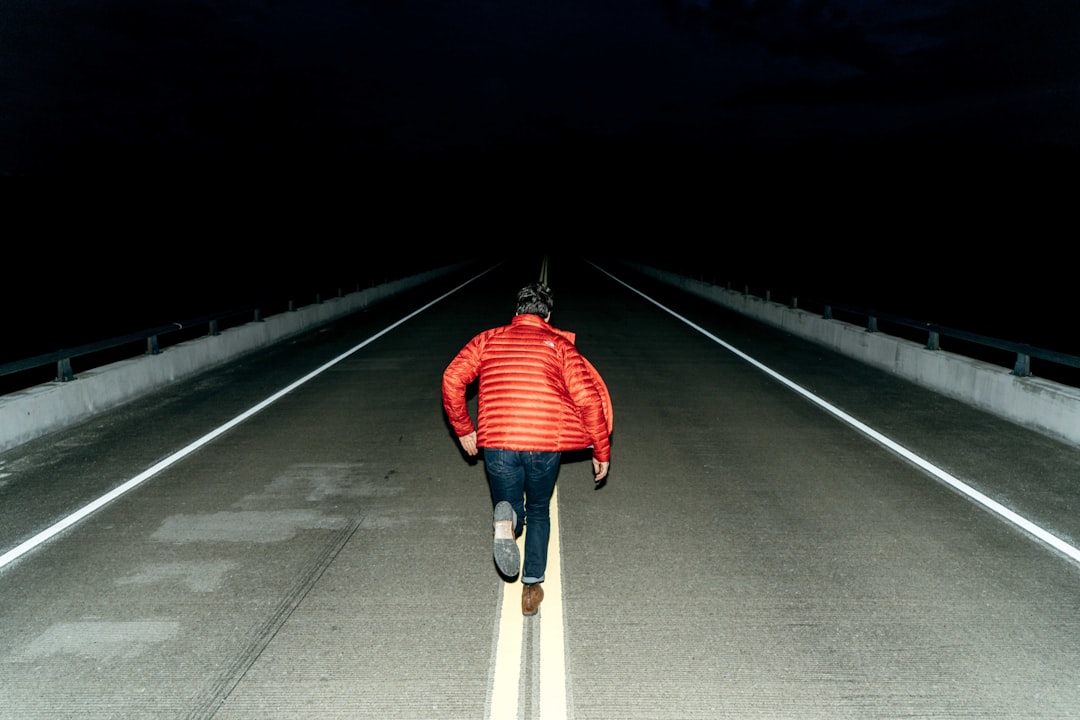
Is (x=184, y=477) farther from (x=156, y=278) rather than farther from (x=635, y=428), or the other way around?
(x=156, y=278)

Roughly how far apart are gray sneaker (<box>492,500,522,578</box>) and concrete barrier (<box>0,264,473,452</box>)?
23.1ft

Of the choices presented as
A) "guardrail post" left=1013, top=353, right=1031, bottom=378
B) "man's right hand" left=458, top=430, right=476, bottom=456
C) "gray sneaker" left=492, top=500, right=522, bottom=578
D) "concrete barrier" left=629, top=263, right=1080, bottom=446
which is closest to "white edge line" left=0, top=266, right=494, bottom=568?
"man's right hand" left=458, top=430, right=476, bottom=456

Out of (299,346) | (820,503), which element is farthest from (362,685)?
(299,346)

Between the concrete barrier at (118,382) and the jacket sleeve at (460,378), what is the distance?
6760 mm

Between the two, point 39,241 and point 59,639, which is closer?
point 59,639

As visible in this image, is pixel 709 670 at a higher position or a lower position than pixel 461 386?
lower

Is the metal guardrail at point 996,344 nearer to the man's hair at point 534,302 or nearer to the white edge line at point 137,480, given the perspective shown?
the man's hair at point 534,302

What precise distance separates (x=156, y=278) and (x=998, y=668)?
125 m

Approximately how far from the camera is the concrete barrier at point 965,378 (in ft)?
32.3

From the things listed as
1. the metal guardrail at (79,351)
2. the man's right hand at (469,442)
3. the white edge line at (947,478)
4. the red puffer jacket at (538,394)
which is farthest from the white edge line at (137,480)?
the white edge line at (947,478)

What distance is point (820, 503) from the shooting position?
23.8 ft

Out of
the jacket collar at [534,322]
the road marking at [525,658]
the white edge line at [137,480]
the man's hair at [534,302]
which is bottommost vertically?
the white edge line at [137,480]

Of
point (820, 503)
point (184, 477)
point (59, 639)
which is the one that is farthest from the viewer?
point (184, 477)

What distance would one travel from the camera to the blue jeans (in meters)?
4.80
